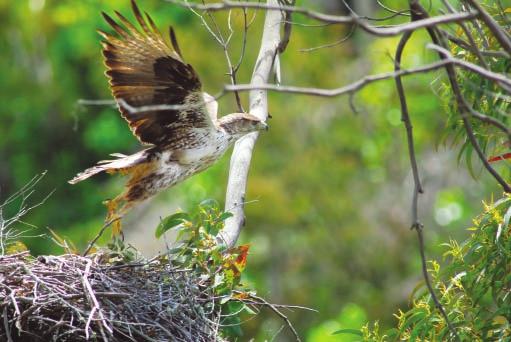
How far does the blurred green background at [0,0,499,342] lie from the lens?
1275cm

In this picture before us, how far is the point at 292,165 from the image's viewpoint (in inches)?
516

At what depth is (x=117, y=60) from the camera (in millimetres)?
5039

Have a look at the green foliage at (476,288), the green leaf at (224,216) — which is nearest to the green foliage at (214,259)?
the green leaf at (224,216)

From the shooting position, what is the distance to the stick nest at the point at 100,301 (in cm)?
429

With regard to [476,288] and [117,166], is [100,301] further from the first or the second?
[476,288]

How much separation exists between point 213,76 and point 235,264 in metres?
8.91

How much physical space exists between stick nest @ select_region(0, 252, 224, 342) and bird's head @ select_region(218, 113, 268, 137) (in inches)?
33.1

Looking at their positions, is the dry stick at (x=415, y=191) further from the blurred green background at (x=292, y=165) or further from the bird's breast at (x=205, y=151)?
the blurred green background at (x=292, y=165)

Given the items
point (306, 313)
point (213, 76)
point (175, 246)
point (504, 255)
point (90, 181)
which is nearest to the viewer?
point (504, 255)

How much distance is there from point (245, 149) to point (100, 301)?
3.66 feet

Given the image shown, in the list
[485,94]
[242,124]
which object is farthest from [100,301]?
[485,94]

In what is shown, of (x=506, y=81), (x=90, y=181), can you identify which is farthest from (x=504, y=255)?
(x=90, y=181)

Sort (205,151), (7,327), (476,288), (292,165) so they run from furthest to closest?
(292,165) → (205,151) → (476,288) → (7,327)

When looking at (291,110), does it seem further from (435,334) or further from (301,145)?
(435,334)
